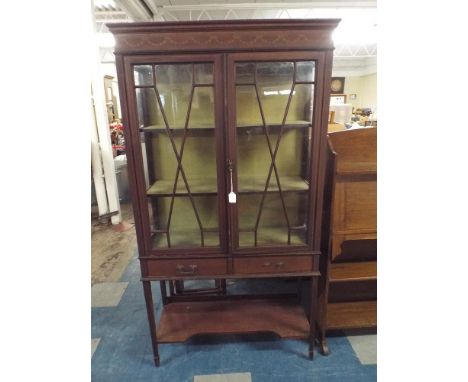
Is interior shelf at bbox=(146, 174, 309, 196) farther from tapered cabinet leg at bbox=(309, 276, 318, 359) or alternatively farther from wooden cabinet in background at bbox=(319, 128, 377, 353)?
tapered cabinet leg at bbox=(309, 276, 318, 359)

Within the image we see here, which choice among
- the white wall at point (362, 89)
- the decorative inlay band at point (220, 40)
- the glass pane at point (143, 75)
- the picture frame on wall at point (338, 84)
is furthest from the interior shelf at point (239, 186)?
the picture frame on wall at point (338, 84)

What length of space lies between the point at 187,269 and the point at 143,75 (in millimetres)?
948

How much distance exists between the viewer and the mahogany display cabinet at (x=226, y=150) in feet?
3.79

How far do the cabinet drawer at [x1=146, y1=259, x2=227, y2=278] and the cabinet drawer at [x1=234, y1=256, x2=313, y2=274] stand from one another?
92mm

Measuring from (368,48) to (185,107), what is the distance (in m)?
8.33

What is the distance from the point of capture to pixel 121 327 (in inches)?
71.4

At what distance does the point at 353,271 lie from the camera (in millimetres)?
1595

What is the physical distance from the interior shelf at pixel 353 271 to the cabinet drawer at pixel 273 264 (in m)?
0.25

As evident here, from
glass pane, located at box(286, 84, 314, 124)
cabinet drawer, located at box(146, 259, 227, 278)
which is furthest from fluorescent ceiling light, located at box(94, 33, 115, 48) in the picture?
cabinet drawer, located at box(146, 259, 227, 278)

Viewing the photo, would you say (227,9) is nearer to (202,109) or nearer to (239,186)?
(202,109)

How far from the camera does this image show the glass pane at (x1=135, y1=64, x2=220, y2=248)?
131cm

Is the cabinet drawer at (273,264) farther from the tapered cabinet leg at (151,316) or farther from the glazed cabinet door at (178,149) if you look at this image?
the tapered cabinet leg at (151,316)

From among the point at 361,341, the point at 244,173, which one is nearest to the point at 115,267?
the point at 244,173
